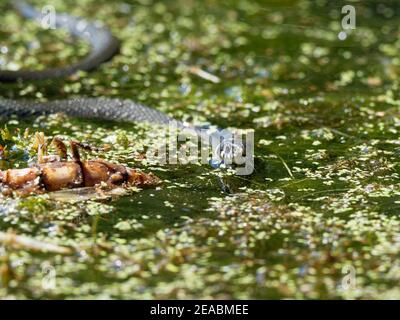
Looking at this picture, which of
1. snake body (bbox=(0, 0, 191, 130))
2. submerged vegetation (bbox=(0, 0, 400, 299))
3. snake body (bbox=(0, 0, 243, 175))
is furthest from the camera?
snake body (bbox=(0, 0, 191, 130))

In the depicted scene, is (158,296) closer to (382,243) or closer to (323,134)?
(382,243)

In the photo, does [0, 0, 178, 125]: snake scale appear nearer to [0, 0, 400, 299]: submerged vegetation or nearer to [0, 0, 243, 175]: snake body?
[0, 0, 243, 175]: snake body

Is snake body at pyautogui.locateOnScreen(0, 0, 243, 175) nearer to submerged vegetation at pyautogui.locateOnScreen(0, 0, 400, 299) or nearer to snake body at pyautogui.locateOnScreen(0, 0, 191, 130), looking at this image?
snake body at pyautogui.locateOnScreen(0, 0, 191, 130)

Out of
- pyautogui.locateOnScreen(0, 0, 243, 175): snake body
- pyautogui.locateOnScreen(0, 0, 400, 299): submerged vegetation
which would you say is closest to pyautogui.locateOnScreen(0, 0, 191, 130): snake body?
pyautogui.locateOnScreen(0, 0, 243, 175): snake body

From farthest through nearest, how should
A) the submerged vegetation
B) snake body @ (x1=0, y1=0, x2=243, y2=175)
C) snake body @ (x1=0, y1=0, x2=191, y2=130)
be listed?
snake body @ (x1=0, y1=0, x2=191, y2=130)
snake body @ (x1=0, y1=0, x2=243, y2=175)
the submerged vegetation

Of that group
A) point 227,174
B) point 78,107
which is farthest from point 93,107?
point 227,174

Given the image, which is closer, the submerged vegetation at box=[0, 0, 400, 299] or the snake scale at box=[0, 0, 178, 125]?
the submerged vegetation at box=[0, 0, 400, 299]

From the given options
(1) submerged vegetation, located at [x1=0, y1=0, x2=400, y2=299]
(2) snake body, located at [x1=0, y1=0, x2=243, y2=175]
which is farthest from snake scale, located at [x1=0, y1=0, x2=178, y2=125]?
(1) submerged vegetation, located at [x1=0, y1=0, x2=400, y2=299]

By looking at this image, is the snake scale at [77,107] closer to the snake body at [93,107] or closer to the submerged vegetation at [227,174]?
the snake body at [93,107]

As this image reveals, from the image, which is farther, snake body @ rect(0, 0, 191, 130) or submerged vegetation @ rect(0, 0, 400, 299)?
snake body @ rect(0, 0, 191, 130)
